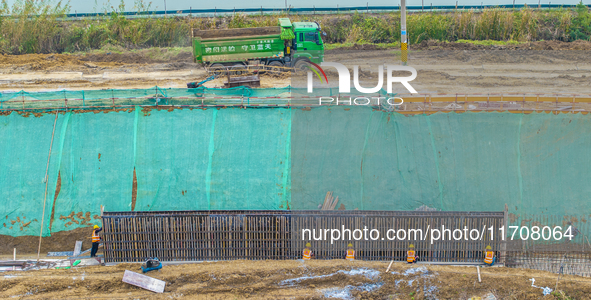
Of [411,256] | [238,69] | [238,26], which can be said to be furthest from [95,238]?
[238,26]

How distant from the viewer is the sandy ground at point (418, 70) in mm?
23781

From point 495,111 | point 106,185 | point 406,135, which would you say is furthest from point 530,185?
point 106,185

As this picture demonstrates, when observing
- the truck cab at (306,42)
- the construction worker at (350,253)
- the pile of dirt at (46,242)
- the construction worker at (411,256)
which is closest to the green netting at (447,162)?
the construction worker at (350,253)

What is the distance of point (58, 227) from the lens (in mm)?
15344

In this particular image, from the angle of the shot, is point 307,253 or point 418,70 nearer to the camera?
point 307,253

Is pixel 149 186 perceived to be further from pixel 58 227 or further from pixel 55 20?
pixel 55 20

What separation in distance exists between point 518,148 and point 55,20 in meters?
29.5

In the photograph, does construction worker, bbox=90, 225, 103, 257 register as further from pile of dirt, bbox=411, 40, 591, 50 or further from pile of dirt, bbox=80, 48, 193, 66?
pile of dirt, bbox=411, 40, 591, 50

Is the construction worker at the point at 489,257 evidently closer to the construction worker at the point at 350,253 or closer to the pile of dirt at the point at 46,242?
the construction worker at the point at 350,253

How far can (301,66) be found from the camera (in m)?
25.1

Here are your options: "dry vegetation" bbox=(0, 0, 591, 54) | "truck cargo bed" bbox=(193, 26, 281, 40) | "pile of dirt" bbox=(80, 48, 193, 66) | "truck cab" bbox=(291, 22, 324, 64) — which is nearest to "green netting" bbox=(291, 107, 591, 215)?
"truck cab" bbox=(291, 22, 324, 64)

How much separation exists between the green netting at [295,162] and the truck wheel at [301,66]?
8.70m

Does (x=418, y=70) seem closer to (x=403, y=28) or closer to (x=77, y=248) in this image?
(x=403, y=28)

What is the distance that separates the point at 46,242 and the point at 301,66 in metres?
14.8
